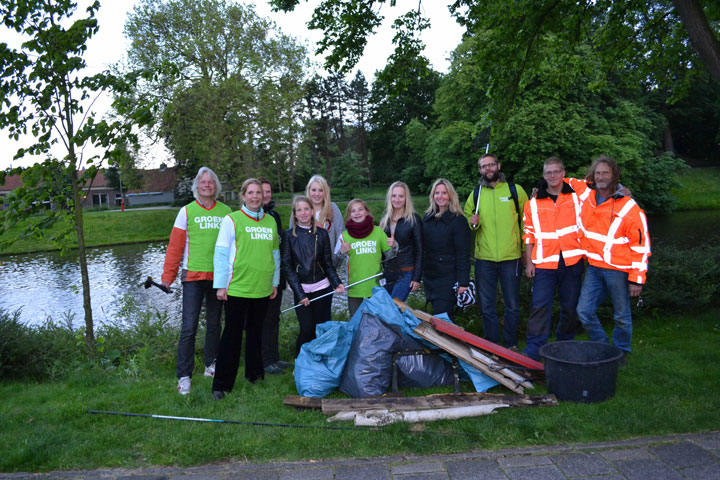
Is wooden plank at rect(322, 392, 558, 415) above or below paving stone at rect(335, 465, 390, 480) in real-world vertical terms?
above

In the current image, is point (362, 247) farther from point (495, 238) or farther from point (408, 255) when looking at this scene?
point (495, 238)

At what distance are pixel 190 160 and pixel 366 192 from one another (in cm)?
2246

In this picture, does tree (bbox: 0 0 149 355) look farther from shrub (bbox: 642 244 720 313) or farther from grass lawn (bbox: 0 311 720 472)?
shrub (bbox: 642 244 720 313)

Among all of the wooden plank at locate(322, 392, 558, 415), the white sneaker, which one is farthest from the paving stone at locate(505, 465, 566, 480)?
the white sneaker

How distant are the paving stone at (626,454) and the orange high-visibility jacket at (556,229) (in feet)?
6.30

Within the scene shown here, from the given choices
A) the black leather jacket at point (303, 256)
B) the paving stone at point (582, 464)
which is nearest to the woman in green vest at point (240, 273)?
the black leather jacket at point (303, 256)

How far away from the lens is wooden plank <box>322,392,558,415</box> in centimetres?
373

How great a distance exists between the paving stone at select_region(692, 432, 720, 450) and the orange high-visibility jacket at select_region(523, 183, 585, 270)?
70.7 inches

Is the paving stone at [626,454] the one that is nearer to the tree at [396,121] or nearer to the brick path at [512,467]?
the brick path at [512,467]

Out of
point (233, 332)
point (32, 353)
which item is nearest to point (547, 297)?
point (233, 332)

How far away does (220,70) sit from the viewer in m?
26.6

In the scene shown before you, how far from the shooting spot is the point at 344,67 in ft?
27.6

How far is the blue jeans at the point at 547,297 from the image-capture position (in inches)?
187

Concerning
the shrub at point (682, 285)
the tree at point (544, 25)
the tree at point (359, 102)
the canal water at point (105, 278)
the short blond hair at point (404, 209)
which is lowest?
the canal water at point (105, 278)
